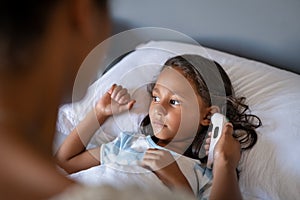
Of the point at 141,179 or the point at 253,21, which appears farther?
the point at 253,21

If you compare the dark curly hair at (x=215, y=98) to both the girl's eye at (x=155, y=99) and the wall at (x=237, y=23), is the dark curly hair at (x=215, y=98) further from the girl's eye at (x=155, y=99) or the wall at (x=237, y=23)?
the wall at (x=237, y=23)

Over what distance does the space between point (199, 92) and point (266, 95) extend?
213 millimetres

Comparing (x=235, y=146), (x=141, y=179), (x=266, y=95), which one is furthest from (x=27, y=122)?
(x=266, y=95)

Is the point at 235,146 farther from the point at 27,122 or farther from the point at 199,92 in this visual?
the point at 27,122

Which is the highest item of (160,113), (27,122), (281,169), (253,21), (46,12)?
(46,12)

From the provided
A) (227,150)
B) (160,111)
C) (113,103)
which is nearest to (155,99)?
(160,111)

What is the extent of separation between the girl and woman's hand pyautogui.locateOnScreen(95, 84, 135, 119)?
0.05 metres

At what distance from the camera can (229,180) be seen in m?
1.08

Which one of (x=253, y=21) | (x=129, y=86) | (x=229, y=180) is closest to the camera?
(x=229, y=180)

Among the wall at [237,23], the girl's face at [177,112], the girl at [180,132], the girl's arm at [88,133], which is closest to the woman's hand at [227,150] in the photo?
the girl at [180,132]

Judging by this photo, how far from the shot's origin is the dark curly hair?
1242 mm

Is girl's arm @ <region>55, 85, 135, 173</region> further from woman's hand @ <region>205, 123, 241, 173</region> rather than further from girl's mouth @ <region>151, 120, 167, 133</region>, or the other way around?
woman's hand @ <region>205, 123, 241, 173</region>

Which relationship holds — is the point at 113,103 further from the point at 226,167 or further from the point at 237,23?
the point at 237,23

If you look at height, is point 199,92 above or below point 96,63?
below
